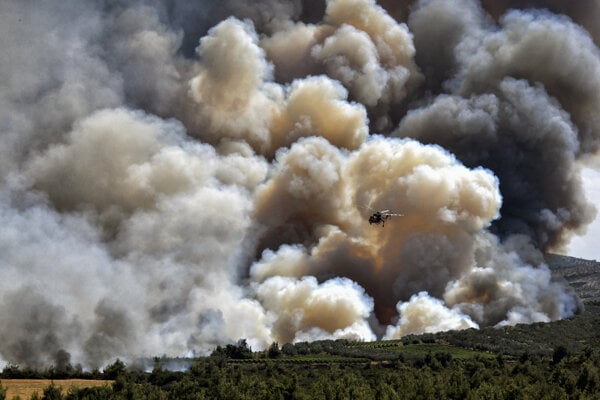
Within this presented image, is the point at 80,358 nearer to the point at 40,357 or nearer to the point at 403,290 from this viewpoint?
the point at 40,357

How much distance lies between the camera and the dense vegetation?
69938 millimetres

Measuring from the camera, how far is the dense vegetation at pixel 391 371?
69.9 metres

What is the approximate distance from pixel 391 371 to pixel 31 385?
3304 cm

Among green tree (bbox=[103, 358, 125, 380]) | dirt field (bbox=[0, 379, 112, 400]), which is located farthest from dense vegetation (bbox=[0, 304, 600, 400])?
dirt field (bbox=[0, 379, 112, 400])

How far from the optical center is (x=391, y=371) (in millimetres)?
85562

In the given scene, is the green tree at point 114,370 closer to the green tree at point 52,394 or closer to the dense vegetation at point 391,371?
the dense vegetation at point 391,371

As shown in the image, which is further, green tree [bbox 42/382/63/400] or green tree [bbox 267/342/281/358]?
green tree [bbox 267/342/281/358]

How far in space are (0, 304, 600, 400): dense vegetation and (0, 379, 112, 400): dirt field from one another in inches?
81.8

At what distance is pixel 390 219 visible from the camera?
120m

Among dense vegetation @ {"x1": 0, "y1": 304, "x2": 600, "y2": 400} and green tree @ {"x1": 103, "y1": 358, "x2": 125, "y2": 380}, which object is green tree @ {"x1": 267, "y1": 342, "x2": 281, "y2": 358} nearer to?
dense vegetation @ {"x1": 0, "y1": 304, "x2": 600, "y2": 400}

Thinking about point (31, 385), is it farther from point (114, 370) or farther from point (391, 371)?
point (391, 371)

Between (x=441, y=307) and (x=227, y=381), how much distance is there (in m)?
44.0

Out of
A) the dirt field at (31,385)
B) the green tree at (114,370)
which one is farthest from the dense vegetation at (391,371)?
the dirt field at (31,385)

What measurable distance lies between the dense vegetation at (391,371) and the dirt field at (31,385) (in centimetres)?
208
